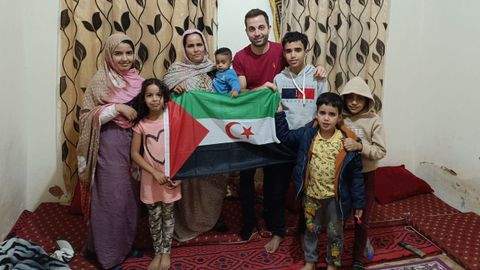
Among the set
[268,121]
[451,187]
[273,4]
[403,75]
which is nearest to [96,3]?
[273,4]

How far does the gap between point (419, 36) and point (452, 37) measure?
370 millimetres

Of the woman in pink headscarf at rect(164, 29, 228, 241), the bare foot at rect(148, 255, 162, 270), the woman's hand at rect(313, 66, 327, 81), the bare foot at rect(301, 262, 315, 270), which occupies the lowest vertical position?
the bare foot at rect(148, 255, 162, 270)

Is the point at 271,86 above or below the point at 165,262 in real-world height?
above

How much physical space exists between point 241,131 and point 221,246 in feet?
2.63

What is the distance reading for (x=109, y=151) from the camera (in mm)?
2203

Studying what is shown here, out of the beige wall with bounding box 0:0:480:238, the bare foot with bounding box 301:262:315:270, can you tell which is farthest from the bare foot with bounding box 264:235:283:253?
the beige wall with bounding box 0:0:480:238

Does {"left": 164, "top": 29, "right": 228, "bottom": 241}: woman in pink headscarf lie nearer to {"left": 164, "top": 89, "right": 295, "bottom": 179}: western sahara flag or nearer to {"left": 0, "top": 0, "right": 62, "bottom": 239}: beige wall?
{"left": 164, "top": 89, "right": 295, "bottom": 179}: western sahara flag

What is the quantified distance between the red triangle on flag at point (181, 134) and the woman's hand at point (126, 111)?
20 cm

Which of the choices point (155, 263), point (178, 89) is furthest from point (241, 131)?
point (155, 263)

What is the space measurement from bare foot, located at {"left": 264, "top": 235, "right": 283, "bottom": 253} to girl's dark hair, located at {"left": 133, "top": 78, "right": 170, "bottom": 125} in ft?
3.63

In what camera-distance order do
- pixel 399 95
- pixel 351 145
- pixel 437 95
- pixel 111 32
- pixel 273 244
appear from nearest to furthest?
pixel 351 145
pixel 273 244
pixel 111 32
pixel 437 95
pixel 399 95

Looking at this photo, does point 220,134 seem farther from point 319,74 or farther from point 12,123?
point 12,123

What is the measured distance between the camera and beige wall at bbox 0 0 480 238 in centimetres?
268

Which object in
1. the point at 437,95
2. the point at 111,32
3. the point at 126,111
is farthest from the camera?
the point at 437,95
